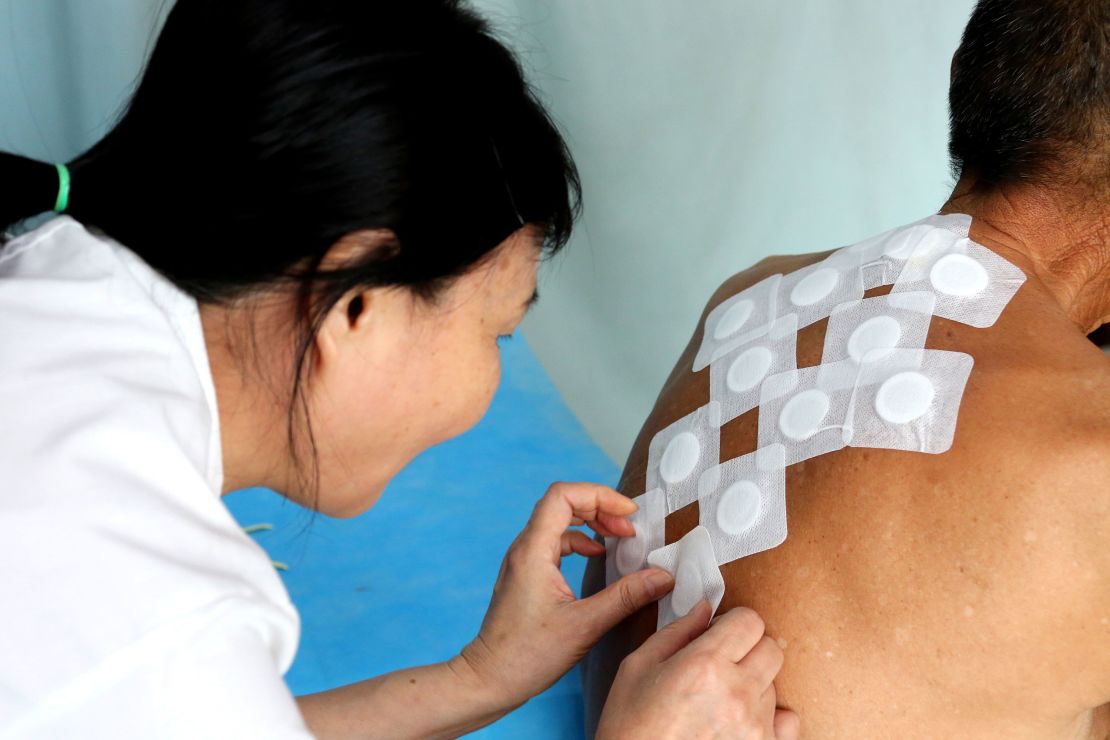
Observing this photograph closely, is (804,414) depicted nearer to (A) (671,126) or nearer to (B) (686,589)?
(B) (686,589)

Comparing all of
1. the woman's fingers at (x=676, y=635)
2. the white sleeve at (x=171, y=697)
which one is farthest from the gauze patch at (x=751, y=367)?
the white sleeve at (x=171, y=697)

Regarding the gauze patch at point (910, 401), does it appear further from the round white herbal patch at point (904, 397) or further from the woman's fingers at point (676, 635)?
the woman's fingers at point (676, 635)

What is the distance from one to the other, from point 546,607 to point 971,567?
0.47 metres

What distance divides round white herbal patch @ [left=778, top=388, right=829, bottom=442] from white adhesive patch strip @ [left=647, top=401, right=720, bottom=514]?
0.30 ft

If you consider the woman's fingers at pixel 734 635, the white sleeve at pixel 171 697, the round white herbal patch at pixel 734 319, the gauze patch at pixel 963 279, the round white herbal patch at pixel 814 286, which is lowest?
the woman's fingers at pixel 734 635

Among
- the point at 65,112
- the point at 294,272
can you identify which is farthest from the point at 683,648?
the point at 65,112

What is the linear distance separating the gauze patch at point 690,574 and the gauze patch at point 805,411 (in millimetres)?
125

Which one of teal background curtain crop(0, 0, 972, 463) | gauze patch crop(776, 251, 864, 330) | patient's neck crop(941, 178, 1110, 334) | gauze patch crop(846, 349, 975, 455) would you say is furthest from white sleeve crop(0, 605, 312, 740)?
teal background curtain crop(0, 0, 972, 463)

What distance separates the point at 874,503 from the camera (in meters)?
1.08

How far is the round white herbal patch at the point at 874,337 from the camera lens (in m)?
1.15

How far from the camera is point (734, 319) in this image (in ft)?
4.52

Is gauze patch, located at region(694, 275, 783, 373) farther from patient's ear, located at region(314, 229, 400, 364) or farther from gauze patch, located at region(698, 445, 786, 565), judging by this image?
patient's ear, located at region(314, 229, 400, 364)

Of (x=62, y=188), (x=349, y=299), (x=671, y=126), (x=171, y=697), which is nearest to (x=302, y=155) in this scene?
(x=349, y=299)

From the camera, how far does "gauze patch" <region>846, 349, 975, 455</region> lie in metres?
1.07
